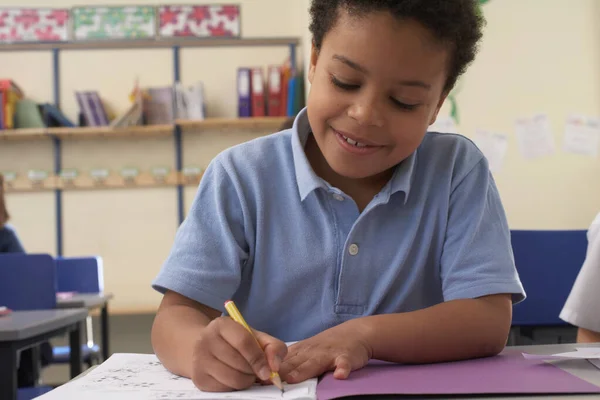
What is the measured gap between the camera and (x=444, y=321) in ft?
2.73

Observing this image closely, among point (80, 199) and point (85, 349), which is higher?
point (80, 199)

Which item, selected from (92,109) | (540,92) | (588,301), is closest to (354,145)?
(588,301)

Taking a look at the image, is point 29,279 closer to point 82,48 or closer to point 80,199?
point 80,199

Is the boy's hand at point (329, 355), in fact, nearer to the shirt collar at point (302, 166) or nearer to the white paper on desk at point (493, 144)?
the shirt collar at point (302, 166)

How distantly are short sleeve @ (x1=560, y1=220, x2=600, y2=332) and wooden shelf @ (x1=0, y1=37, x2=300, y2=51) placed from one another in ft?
12.3

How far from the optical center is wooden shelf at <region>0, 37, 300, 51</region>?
15.4 feet

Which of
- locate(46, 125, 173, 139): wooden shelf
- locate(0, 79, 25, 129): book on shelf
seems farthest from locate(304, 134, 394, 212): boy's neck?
locate(0, 79, 25, 129): book on shelf

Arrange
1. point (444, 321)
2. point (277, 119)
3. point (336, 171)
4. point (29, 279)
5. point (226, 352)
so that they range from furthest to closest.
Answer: point (277, 119) → point (29, 279) → point (336, 171) → point (444, 321) → point (226, 352)

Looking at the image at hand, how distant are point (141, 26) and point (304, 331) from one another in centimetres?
422

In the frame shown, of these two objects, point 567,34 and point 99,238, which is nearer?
point 567,34

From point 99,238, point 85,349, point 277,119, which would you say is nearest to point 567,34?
point 277,119

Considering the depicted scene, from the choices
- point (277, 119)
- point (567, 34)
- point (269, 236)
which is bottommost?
point (269, 236)

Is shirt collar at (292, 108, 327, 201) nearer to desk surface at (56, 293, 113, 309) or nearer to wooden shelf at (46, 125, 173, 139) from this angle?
desk surface at (56, 293, 113, 309)

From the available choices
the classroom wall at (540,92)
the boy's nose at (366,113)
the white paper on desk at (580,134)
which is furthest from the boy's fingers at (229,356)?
the white paper on desk at (580,134)
